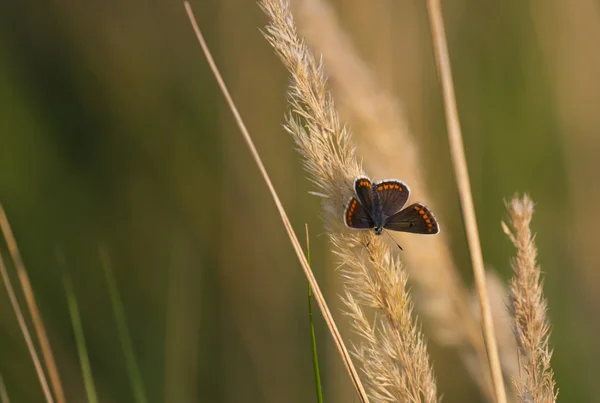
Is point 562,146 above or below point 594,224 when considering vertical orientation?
above

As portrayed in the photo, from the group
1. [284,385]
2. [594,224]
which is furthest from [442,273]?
[594,224]

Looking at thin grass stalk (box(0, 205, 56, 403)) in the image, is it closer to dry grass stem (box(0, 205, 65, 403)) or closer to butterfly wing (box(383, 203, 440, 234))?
dry grass stem (box(0, 205, 65, 403))

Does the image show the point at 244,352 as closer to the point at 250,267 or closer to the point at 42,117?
the point at 250,267

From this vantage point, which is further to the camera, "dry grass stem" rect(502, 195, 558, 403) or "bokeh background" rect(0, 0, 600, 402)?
"bokeh background" rect(0, 0, 600, 402)

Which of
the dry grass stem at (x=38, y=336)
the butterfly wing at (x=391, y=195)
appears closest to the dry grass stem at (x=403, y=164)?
the butterfly wing at (x=391, y=195)

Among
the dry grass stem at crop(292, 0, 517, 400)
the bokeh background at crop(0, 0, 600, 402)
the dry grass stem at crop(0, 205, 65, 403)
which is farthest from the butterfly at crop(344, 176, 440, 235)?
the bokeh background at crop(0, 0, 600, 402)

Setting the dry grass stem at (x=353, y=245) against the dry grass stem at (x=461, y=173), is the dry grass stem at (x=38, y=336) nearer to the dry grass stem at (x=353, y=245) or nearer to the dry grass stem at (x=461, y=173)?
the dry grass stem at (x=353, y=245)
